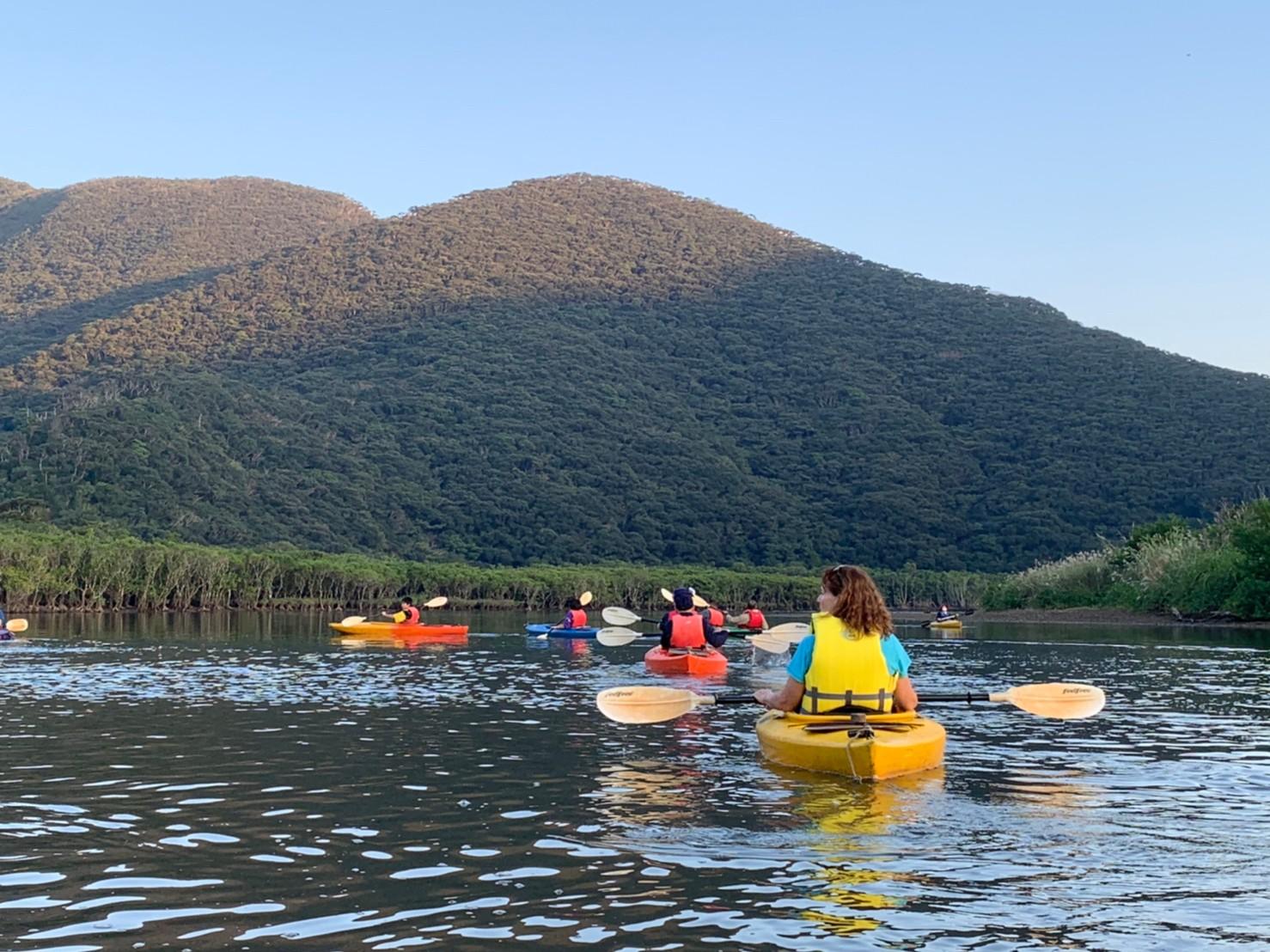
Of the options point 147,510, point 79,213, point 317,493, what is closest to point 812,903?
point 147,510

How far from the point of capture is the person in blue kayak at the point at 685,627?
25.9 meters

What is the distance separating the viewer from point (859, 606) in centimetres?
1249

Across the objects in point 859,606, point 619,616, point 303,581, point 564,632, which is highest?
point 303,581

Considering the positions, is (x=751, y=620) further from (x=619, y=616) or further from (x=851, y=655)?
(x=851, y=655)

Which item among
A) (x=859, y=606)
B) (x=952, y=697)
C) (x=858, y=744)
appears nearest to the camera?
(x=858, y=744)

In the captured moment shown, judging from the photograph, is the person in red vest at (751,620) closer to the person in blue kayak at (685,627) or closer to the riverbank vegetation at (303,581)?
the person in blue kayak at (685,627)

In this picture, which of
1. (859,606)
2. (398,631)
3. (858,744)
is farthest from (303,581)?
(858,744)

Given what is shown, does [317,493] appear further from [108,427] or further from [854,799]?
[854,799]

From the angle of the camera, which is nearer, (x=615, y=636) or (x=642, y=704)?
(x=642, y=704)

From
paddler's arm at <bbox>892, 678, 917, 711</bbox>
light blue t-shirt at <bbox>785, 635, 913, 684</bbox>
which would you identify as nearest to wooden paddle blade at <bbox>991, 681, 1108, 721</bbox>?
paddler's arm at <bbox>892, 678, 917, 711</bbox>

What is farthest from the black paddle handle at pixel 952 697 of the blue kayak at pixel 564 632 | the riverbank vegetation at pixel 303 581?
the riverbank vegetation at pixel 303 581

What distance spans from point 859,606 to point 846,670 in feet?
2.11

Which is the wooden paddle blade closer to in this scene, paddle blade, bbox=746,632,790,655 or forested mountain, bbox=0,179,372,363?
paddle blade, bbox=746,632,790,655

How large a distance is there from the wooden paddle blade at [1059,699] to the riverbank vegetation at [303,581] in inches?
1789
